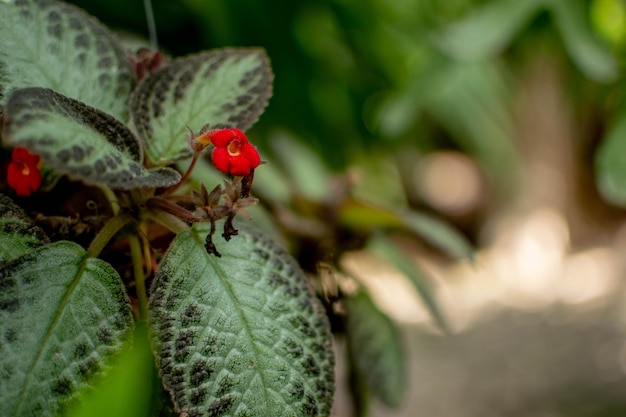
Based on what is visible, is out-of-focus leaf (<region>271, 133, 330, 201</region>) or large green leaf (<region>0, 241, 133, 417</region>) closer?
large green leaf (<region>0, 241, 133, 417</region>)

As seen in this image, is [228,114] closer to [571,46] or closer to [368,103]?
[571,46]

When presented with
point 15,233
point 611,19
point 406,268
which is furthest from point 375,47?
point 15,233

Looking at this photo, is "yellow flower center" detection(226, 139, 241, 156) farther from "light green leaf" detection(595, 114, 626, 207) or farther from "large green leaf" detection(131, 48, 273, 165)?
"light green leaf" detection(595, 114, 626, 207)

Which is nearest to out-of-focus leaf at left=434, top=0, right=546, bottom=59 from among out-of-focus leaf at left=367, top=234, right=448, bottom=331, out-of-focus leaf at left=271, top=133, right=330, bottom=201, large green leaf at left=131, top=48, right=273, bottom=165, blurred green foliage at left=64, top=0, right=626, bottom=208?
blurred green foliage at left=64, top=0, right=626, bottom=208

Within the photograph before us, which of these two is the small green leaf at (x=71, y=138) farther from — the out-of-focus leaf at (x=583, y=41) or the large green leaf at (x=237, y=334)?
the out-of-focus leaf at (x=583, y=41)

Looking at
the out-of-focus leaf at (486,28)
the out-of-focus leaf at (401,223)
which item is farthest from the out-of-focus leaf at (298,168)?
the out-of-focus leaf at (486,28)

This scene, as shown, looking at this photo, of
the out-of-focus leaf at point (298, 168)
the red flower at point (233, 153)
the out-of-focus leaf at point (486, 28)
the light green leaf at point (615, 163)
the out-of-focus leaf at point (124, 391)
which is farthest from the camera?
the out-of-focus leaf at point (486, 28)

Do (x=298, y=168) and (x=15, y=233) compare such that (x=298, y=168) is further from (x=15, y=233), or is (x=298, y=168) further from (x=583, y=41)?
(x=583, y=41)
